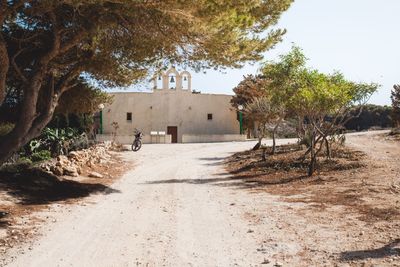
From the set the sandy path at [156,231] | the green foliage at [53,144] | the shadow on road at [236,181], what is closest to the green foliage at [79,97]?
the sandy path at [156,231]

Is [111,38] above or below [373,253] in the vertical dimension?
above

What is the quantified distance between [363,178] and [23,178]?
414 inches

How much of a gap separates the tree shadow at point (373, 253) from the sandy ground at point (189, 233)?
0.08m

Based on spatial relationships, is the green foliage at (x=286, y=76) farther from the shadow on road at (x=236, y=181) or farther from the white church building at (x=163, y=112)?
the white church building at (x=163, y=112)

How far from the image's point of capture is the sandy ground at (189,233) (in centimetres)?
686

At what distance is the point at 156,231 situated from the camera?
870 cm

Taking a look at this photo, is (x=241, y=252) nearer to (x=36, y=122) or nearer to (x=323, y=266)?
(x=323, y=266)

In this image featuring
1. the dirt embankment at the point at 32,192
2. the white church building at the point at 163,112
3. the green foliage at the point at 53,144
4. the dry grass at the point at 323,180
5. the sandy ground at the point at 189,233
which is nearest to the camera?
the sandy ground at the point at 189,233

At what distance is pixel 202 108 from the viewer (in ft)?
152

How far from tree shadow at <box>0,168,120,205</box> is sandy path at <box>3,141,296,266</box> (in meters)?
0.89

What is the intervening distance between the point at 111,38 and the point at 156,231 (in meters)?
7.18

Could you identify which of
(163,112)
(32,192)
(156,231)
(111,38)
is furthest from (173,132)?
(156,231)

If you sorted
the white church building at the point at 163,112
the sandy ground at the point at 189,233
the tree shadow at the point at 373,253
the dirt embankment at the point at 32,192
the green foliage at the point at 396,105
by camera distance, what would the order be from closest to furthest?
the tree shadow at the point at 373,253, the sandy ground at the point at 189,233, the dirt embankment at the point at 32,192, the green foliage at the point at 396,105, the white church building at the point at 163,112

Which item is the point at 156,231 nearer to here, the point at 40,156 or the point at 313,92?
the point at 313,92
